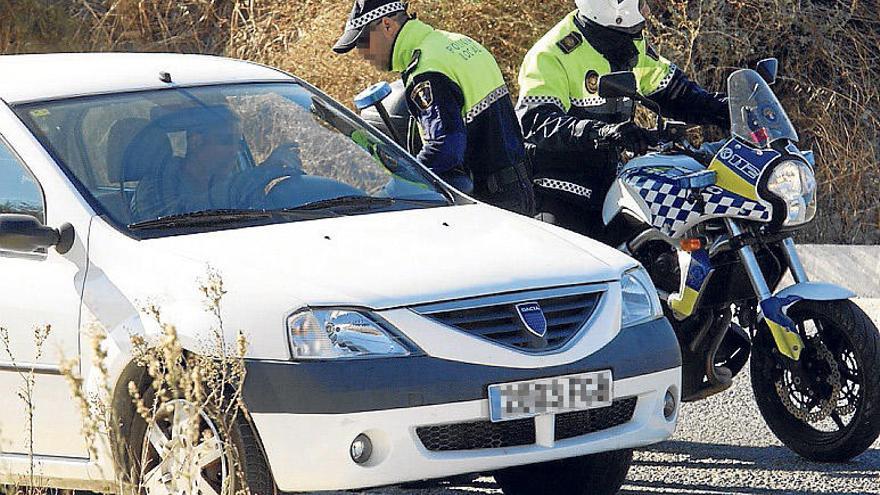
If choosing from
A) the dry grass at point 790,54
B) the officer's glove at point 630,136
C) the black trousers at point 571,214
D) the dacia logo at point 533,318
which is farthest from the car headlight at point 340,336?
the dry grass at point 790,54

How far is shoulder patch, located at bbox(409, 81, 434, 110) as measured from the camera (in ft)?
22.7

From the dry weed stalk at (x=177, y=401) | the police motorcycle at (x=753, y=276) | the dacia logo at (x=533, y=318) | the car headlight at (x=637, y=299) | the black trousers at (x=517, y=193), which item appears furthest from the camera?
the black trousers at (x=517, y=193)

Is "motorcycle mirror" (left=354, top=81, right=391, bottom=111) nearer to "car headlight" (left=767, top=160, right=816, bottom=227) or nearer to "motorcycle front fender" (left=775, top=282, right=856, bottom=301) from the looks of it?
"car headlight" (left=767, top=160, right=816, bottom=227)

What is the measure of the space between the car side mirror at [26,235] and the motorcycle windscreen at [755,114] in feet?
8.68

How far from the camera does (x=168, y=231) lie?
17.4 ft

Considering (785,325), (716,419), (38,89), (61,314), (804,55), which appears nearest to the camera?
(61,314)

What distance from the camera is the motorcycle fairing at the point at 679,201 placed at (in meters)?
6.23

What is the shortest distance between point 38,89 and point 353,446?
189 centimetres

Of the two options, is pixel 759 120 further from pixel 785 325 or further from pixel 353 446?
pixel 353 446

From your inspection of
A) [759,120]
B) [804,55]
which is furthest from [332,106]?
[804,55]

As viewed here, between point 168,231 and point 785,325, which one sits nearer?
point 168,231

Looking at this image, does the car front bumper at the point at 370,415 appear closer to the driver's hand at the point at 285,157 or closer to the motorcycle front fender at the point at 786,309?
the driver's hand at the point at 285,157

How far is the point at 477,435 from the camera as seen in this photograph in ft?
16.1

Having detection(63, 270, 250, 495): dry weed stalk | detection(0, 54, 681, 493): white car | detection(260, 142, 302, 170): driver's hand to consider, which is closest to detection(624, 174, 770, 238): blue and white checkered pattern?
detection(0, 54, 681, 493): white car
